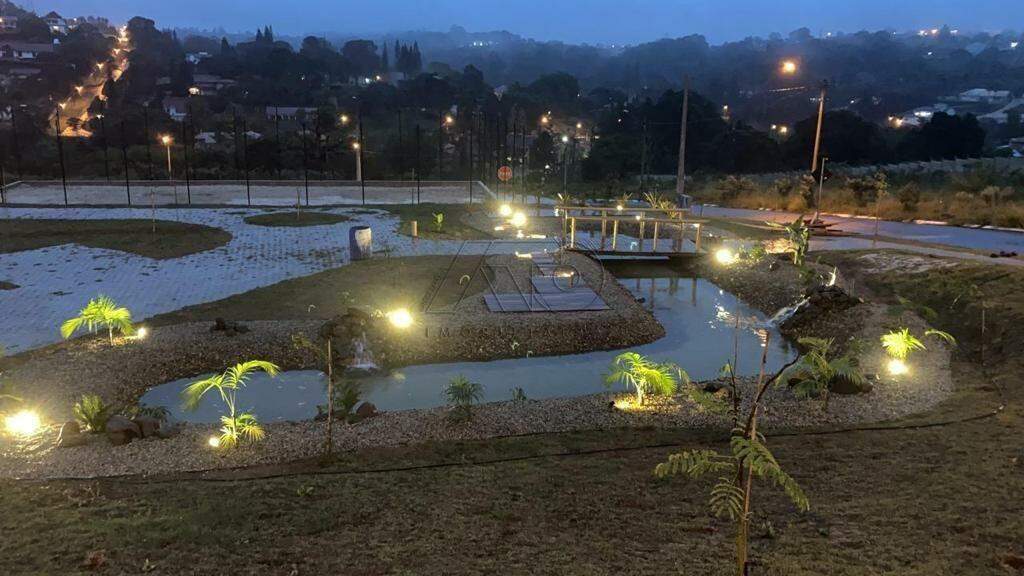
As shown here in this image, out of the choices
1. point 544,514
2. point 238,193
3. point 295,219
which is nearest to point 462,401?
point 544,514

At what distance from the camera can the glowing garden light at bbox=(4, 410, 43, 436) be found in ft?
27.3

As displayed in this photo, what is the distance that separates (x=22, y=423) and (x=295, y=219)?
57.6 feet

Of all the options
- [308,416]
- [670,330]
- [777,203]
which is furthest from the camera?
[777,203]

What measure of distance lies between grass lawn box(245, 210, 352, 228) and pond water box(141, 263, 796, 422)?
1379 cm

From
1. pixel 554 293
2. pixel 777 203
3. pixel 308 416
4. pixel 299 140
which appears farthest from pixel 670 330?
pixel 299 140

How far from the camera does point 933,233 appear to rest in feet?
71.6

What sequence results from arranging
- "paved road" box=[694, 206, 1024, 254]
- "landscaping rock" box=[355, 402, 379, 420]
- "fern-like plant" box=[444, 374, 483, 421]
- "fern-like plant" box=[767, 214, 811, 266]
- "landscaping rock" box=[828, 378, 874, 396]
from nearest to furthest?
1. "fern-like plant" box=[444, 374, 483, 421]
2. "landscaping rock" box=[355, 402, 379, 420]
3. "landscaping rock" box=[828, 378, 874, 396]
4. "fern-like plant" box=[767, 214, 811, 266]
5. "paved road" box=[694, 206, 1024, 254]

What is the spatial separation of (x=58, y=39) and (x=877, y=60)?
577 feet

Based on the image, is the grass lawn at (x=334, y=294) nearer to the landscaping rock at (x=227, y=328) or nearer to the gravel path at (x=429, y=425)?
the landscaping rock at (x=227, y=328)

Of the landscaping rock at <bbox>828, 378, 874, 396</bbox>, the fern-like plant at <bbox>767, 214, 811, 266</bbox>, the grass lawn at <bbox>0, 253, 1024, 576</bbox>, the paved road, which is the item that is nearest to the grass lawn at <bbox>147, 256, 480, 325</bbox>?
the grass lawn at <bbox>0, 253, 1024, 576</bbox>

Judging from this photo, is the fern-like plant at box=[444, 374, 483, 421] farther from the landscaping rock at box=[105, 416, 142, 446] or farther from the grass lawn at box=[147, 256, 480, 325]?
the grass lawn at box=[147, 256, 480, 325]

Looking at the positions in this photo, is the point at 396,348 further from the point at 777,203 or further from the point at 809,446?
the point at 777,203

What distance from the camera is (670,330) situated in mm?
14578

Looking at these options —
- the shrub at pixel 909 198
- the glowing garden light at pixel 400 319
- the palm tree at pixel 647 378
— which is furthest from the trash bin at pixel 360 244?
the shrub at pixel 909 198
